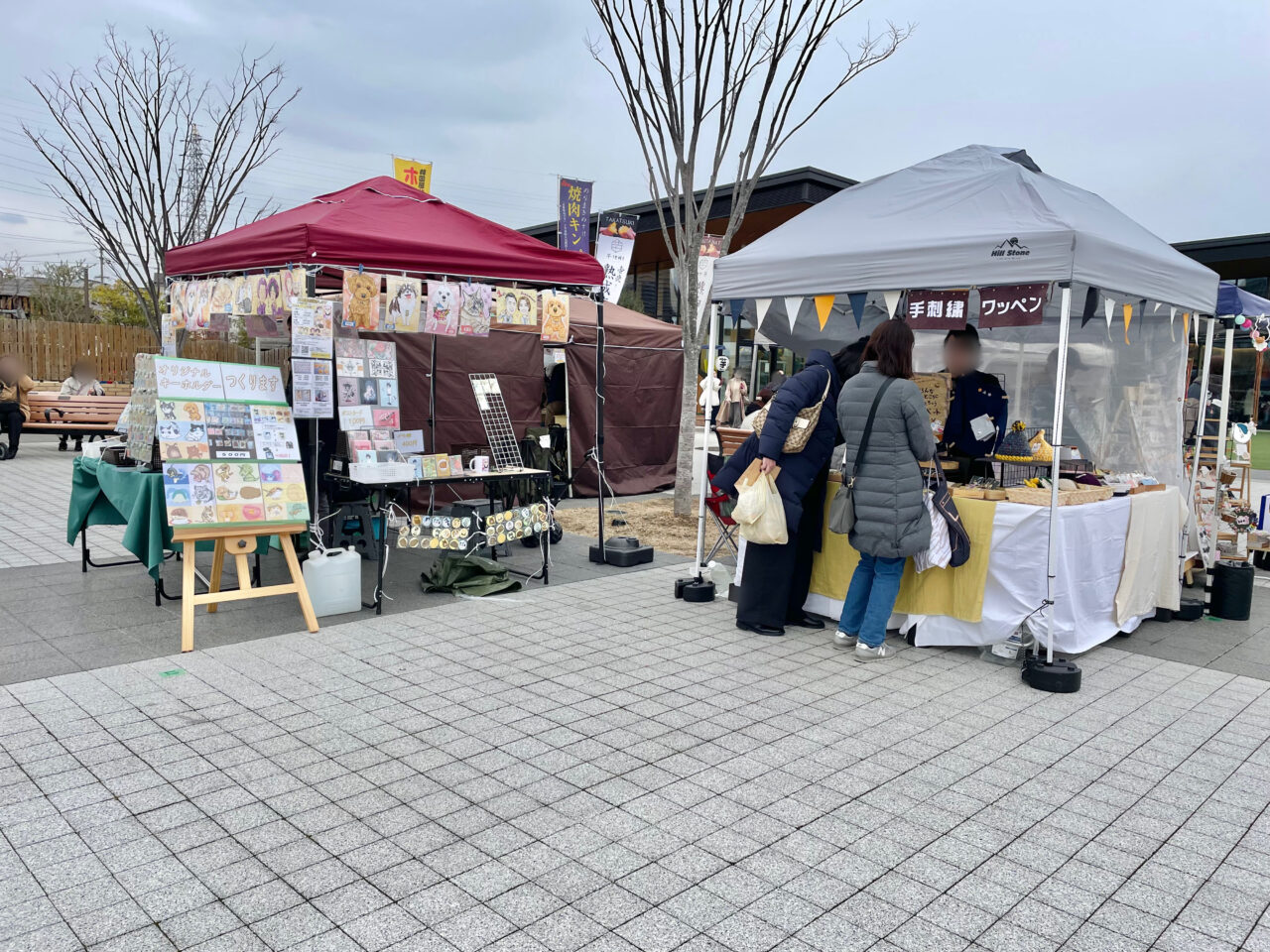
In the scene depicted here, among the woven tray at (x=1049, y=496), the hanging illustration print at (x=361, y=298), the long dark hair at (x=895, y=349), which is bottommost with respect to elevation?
the woven tray at (x=1049, y=496)

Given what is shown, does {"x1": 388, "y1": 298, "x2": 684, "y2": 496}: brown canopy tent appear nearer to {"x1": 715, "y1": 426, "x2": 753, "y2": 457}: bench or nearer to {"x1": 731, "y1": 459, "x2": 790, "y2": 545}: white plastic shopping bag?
{"x1": 715, "y1": 426, "x2": 753, "y2": 457}: bench

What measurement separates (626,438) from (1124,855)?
29.7 feet

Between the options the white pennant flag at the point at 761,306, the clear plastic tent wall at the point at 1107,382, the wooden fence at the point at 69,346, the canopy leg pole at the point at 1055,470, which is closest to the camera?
the canopy leg pole at the point at 1055,470

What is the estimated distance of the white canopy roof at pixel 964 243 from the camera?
15.2 ft

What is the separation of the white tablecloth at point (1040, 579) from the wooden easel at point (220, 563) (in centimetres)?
370

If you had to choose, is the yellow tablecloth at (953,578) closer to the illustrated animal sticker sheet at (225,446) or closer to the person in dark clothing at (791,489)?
the person in dark clothing at (791,489)

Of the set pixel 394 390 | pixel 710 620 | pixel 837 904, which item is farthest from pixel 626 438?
pixel 837 904

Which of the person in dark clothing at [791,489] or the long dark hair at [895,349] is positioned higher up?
the long dark hair at [895,349]

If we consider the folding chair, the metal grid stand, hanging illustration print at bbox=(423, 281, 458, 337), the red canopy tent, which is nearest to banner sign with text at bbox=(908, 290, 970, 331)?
the folding chair

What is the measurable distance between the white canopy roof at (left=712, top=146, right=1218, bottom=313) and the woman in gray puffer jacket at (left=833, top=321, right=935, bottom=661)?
20.7 inches

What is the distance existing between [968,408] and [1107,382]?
62.1 inches

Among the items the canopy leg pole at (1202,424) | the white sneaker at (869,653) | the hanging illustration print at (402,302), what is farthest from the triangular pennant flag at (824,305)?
the canopy leg pole at (1202,424)

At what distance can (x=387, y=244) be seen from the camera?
546cm

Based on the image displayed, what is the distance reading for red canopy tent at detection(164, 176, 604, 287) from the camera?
17.5 feet
